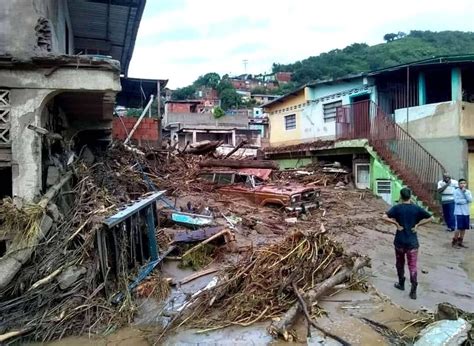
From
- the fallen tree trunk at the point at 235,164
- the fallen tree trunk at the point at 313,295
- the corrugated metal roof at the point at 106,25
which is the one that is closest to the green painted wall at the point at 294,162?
the fallen tree trunk at the point at 235,164

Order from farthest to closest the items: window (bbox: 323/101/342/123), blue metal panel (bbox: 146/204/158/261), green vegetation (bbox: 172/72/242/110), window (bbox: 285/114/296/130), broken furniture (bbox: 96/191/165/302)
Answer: green vegetation (bbox: 172/72/242/110) → window (bbox: 285/114/296/130) → window (bbox: 323/101/342/123) → blue metal panel (bbox: 146/204/158/261) → broken furniture (bbox: 96/191/165/302)

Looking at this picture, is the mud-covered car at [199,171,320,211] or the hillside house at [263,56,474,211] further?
the hillside house at [263,56,474,211]

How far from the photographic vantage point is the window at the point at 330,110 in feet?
73.0

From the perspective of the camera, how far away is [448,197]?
41.9ft

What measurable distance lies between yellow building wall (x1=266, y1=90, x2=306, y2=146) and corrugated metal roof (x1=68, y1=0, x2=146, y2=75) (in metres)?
12.0

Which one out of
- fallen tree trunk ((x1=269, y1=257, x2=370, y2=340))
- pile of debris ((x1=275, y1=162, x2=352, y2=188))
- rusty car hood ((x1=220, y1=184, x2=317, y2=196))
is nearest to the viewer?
fallen tree trunk ((x1=269, y1=257, x2=370, y2=340))

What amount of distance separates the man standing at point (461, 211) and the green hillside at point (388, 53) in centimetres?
2704

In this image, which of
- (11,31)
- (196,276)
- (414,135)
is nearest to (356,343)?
(196,276)

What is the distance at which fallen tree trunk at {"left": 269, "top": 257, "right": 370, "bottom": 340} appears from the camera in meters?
5.78

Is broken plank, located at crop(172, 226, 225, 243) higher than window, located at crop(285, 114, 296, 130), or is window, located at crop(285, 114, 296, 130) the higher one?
window, located at crop(285, 114, 296, 130)

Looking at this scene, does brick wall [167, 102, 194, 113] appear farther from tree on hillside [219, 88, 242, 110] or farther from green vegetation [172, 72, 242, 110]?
tree on hillside [219, 88, 242, 110]

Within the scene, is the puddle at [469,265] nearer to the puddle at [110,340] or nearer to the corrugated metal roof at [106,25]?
the puddle at [110,340]

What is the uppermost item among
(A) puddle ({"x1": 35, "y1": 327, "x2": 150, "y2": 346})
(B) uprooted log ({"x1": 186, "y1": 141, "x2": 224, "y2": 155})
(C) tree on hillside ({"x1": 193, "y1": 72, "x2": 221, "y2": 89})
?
(C) tree on hillside ({"x1": 193, "y1": 72, "x2": 221, "y2": 89})

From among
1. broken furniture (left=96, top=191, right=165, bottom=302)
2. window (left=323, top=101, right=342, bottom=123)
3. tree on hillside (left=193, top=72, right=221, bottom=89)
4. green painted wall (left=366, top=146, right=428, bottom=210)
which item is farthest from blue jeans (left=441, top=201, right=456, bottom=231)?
tree on hillside (left=193, top=72, right=221, bottom=89)
